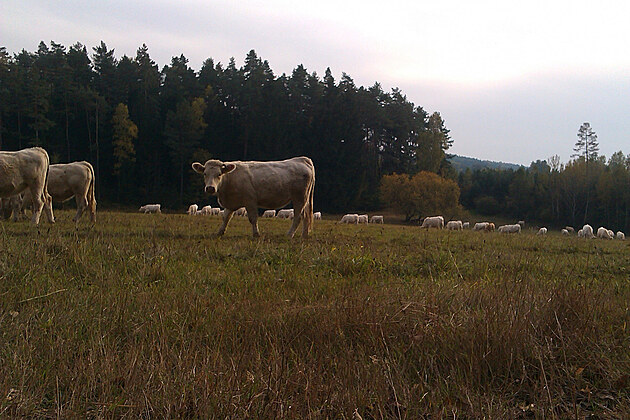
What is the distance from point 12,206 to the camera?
14.6 meters

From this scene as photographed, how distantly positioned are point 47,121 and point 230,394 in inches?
2341

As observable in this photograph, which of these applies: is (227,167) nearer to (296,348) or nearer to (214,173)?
(214,173)

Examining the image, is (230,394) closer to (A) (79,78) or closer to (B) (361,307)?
(B) (361,307)

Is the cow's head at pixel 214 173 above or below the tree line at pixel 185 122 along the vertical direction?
below

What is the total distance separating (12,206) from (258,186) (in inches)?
335

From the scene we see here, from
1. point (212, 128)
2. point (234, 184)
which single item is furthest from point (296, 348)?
point (212, 128)

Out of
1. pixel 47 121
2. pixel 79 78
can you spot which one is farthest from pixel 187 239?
pixel 79 78

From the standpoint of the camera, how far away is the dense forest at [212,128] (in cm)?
5469

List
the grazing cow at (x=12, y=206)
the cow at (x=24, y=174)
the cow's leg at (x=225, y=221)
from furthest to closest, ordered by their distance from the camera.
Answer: the grazing cow at (x=12, y=206)
the cow's leg at (x=225, y=221)
the cow at (x=24, y=174)

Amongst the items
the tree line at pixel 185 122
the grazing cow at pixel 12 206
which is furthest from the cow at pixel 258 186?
the tree line at pixel 185 122

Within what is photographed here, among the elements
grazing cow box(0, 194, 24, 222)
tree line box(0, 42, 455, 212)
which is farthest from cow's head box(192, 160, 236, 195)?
tree line box(0, 42, 455, 212)

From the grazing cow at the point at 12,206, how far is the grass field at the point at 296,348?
9.92 meters

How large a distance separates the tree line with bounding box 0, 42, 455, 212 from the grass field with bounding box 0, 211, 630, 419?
50089 mm

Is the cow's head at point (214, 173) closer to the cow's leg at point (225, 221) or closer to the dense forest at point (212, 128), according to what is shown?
the cow's leg at point (225, 221)
